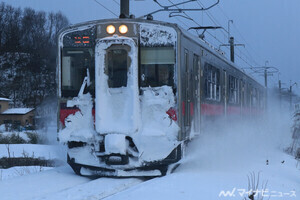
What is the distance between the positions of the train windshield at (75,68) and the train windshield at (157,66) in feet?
3.24

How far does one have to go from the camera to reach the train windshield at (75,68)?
9422 mm

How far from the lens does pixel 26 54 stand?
253 feet

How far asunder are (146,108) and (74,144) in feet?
5.21

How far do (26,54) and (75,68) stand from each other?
70134 mm

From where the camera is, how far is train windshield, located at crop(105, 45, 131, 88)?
9.19 metres

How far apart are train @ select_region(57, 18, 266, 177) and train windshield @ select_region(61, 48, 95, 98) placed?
0.02 metres

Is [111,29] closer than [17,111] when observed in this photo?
Yes

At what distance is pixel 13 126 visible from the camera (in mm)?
56156

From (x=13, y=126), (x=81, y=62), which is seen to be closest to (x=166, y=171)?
(x=81, y=62)

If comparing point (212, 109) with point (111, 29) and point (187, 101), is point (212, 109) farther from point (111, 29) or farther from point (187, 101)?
point (111, 29)

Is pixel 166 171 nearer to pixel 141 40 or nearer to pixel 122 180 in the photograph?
pixel 122 180

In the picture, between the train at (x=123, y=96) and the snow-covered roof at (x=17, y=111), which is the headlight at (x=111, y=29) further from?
the snow-covered roof at (x=17, y=111)

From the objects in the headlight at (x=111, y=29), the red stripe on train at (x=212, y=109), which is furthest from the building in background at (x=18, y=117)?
the headlight at (x=111, y=29)

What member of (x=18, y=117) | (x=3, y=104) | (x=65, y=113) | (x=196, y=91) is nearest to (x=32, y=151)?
(x=196, y=91)
